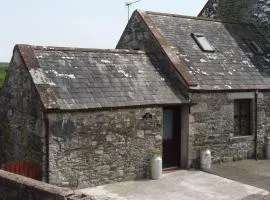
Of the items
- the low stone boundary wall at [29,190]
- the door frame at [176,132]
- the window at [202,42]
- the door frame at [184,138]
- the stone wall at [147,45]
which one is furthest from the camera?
the window at [202,42]

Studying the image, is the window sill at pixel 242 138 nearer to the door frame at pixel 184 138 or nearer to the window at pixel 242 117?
the window at pixel 242 117

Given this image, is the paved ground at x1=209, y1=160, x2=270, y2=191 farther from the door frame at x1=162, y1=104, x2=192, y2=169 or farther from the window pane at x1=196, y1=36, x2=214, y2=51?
the window pane at x1=196, y1=36, x2=214, y2=51

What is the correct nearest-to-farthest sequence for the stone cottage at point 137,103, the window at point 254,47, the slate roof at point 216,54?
the stone cottage at point 137,103 < the slate roof at point 216,54 < the window at point 254,47

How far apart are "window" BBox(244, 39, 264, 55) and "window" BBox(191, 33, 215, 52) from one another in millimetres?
2370

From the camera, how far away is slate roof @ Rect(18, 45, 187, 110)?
12.5 meters

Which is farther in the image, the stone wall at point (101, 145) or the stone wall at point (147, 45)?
the stone wall at point (147, 45)

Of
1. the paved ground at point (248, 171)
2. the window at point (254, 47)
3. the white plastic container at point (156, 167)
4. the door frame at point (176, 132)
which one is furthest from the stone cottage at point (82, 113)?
the window at point (254, 47)

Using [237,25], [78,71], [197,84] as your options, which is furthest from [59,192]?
[237,25]

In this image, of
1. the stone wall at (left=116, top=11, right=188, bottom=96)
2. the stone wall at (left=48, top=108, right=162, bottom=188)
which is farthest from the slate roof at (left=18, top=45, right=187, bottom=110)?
the stone wall at (left=48, top=108, right=162, bottom=188)

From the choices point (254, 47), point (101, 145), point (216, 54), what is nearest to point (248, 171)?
point (216, 54)

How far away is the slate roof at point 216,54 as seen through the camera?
15992 mm

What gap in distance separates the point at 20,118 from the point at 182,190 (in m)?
5.19

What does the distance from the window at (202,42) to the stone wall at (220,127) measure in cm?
222

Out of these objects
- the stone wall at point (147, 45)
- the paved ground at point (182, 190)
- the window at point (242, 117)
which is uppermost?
the stone wall at point (147, 45)
